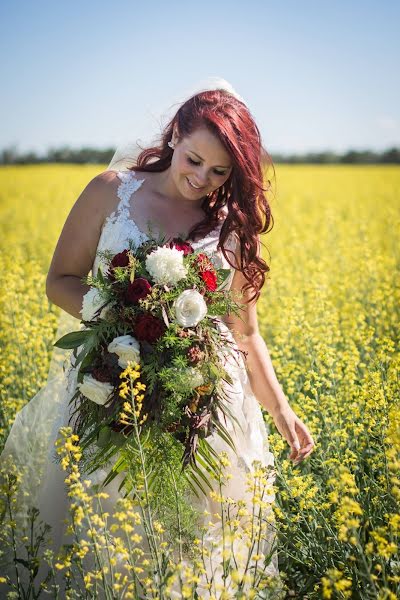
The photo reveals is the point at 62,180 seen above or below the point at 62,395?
below

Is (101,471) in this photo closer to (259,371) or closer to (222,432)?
(222,432)

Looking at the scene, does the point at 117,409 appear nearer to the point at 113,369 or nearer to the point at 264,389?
the point at 113,369

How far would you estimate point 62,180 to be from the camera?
65.2 ft

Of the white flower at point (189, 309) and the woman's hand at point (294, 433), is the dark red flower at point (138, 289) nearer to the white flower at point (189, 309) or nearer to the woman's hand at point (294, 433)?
the white flower at point (189, 309)

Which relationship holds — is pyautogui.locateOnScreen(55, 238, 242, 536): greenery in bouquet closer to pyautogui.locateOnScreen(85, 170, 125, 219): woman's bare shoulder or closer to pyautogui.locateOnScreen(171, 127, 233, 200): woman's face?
pyautogui.locateOnScreen(171, 127, 233, 200): woman's face

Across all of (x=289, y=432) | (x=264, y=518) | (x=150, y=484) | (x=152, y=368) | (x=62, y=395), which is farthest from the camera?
(x=62, y=395)

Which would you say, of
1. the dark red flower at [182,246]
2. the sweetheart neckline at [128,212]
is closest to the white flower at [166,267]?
the dark red flower at [182,246]

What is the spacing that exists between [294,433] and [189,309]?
3.08ft

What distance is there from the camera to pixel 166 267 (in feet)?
6.22

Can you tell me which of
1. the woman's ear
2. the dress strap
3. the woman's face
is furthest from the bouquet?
the woman's ear

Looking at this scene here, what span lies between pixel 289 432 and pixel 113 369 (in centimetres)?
92

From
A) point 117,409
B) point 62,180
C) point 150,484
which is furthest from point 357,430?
point 62,180

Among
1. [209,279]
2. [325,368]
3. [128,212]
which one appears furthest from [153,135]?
[325,368]

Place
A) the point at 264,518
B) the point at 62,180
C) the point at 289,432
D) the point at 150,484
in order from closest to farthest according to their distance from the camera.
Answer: the point at 150,484, the point at 264,518, the point at 289,432, the point at 62,180
